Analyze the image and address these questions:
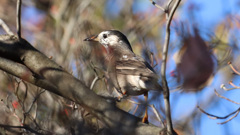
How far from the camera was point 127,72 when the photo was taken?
4.27 m

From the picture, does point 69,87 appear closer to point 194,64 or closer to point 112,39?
point 194,64

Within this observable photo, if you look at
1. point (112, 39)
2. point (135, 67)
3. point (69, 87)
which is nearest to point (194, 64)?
point (135, 67)

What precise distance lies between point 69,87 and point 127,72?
50.2 inches

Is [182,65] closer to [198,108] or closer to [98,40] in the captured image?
[198,108]

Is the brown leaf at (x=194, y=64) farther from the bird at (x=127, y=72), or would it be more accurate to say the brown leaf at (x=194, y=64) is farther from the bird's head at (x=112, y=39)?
the bird's head at (x=112, y=39)

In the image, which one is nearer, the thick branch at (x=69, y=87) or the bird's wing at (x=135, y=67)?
the thick branch at (x=69, y=87)

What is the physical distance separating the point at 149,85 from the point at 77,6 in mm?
4392

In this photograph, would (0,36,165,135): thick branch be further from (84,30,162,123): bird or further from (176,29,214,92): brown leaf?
(176,29,214,92): brown leaf

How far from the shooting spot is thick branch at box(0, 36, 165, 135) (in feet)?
10.2

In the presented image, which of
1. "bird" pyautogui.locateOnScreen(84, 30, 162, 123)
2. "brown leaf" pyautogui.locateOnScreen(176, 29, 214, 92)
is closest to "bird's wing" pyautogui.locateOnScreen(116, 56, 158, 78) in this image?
"bird" pyautogui.locateOnScreen(84, 30, 162, 123)

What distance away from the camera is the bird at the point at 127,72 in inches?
153

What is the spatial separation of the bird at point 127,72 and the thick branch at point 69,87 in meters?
0.44

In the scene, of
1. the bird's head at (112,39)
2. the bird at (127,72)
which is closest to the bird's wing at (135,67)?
the bird at (127,72)

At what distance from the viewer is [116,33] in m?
5.16
